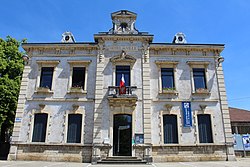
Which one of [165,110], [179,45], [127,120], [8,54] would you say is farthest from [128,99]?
[8,54]

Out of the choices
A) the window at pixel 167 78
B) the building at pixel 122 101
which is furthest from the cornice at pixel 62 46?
the window at pixel 167 78

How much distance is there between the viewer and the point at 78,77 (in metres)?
15.2

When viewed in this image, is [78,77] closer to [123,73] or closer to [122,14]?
[123,73]

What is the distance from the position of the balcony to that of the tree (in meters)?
9.15

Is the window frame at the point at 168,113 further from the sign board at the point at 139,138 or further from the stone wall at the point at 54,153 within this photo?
the stone wall at the point at 54,153

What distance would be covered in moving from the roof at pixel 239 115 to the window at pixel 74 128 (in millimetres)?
13217

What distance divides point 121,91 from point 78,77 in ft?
11.5


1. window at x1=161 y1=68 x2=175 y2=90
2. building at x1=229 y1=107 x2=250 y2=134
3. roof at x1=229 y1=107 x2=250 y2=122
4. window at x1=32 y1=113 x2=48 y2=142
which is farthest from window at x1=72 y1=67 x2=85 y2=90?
roof at x1=229 y1=107 x2=250 y2=122

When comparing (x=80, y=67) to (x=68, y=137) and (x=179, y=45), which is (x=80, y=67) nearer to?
(x=68, y=137)

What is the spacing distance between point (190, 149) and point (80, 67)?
31.5ft

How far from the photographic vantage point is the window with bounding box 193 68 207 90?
1513 centimetres

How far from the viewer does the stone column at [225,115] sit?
13641 millimetres

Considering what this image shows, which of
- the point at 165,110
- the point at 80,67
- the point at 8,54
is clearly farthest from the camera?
the point at 8,54

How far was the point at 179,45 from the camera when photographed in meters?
15.6
